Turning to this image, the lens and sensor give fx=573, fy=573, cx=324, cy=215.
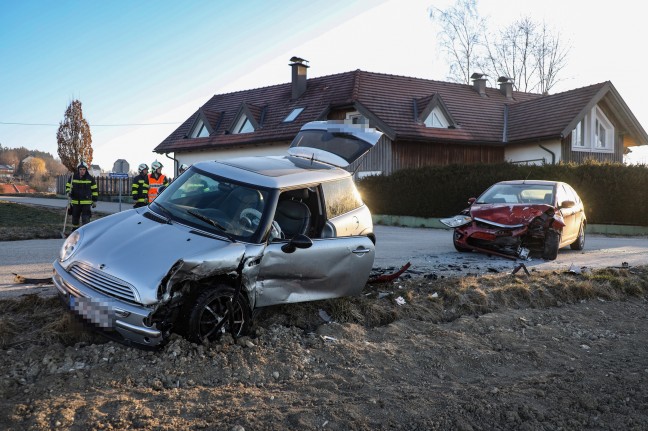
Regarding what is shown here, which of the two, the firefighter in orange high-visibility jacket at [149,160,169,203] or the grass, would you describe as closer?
the grass

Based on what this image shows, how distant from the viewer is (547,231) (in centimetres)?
1083

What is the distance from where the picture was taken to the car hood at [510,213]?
Answer: 10.6 metres

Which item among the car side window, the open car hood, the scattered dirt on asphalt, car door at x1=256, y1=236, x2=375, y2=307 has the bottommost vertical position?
the scattered dirt on asphalt

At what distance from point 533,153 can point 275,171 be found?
25.1 meters

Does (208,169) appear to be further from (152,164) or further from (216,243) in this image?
(152,164)

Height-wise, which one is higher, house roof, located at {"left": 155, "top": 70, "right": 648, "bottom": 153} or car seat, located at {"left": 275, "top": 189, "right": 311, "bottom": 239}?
house roof, located at {"left": 155, "top": 70, "right": 648, "bottom": 153}

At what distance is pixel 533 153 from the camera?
28500 millimetres

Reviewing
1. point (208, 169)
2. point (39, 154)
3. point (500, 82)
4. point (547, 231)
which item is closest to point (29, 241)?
point (208, 169)

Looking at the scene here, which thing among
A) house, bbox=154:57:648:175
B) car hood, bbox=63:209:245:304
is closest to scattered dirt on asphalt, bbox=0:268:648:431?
car hood, bbox=63:209:245:304

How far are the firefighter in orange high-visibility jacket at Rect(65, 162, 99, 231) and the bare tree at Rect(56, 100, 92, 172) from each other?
1569 inches

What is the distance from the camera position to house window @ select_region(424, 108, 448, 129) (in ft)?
94.9

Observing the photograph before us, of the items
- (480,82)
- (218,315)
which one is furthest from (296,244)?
(480,82)

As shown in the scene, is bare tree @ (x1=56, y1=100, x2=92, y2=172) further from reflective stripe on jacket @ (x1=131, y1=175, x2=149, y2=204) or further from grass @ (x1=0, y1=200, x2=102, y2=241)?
reflective stripe on jacket @ (x1=131, y1=175, x2=149, y2=204)

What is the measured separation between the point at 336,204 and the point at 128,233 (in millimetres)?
2322
